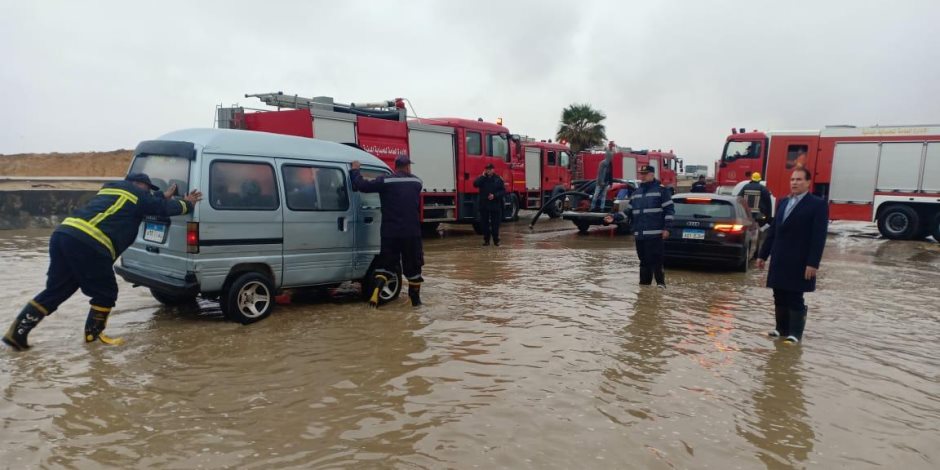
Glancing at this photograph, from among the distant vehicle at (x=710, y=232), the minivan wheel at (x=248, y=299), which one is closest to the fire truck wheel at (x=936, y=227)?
the distant vehicle at (x=710, y=232)

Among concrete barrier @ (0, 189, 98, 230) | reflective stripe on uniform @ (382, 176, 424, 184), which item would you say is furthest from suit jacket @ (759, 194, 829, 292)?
concrete barrier @ (0, 189, 98, 230)

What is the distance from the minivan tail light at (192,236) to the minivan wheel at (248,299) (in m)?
0.54

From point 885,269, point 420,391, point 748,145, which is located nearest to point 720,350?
point 420,391

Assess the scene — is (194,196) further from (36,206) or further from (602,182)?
(36,206)

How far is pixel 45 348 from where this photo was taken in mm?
4836

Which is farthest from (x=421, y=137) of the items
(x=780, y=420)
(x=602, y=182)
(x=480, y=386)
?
(x=780, y=420)

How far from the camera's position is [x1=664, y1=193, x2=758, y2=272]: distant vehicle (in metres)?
9.44

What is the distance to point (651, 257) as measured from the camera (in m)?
7.81

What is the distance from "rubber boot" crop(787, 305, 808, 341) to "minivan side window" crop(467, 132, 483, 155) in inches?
423

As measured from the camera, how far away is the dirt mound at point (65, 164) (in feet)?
159

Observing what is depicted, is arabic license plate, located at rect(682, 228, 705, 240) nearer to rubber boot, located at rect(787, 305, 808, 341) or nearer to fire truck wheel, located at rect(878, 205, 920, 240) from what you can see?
rubber boot, located at rect(787, 305, 808, 341)

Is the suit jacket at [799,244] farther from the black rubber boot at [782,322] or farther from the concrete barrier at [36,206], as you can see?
the concrete barrier at [36,206]

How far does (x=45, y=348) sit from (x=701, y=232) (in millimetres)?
8786

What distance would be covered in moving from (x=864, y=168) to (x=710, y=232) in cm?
991
